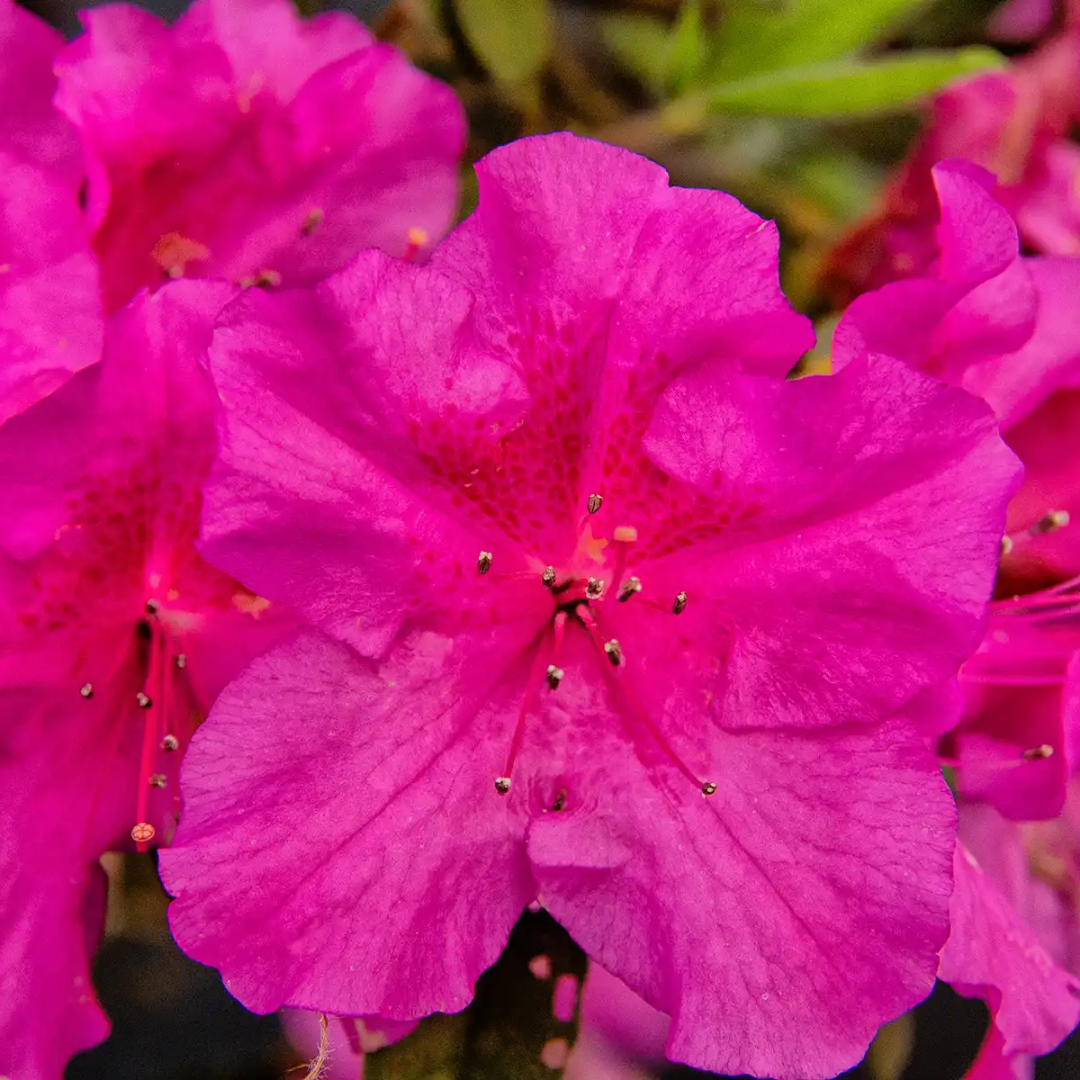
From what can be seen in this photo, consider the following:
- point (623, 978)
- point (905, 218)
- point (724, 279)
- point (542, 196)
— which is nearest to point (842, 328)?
point (724, 279)

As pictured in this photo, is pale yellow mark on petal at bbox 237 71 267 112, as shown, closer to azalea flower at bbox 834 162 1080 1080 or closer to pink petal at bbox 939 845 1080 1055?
azalea flower at bbox 834 162 1080 1080

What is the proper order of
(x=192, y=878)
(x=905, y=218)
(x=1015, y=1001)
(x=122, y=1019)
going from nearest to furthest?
1. (x=192, y=878)
2. (x=1015, y=1001)
3. (x=905, y=218)
4. (x=122, y=1019)

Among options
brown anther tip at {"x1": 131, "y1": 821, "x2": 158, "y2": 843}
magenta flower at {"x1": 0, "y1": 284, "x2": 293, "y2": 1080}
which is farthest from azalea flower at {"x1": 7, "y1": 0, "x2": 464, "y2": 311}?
brown anther tip at {"x1": 131, "y1": 821, "x2": 158, "y2": 843}

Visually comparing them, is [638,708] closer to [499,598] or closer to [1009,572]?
[499,598]

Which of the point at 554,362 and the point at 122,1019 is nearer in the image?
the point at 554,362

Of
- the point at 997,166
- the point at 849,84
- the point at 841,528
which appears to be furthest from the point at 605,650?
the point at 997,166

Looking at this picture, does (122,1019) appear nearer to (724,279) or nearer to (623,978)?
(623,978)
